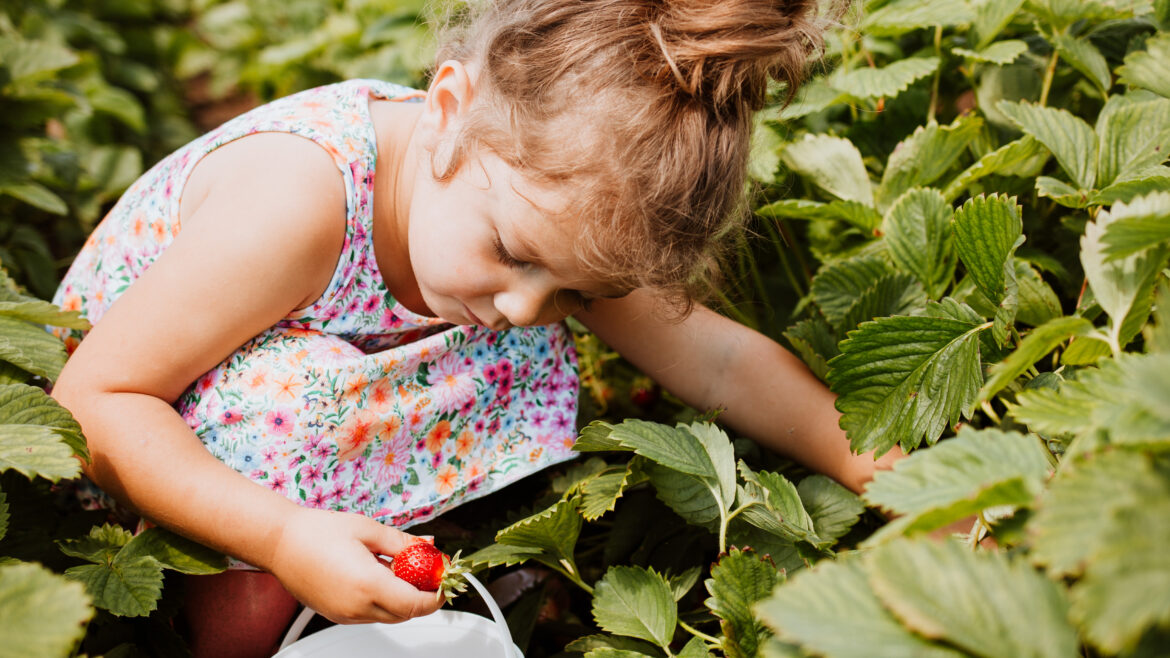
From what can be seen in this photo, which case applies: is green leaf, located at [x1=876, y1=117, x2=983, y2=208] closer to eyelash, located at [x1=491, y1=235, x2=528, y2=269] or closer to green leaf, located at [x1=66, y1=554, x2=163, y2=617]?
eyelash, located at [x1=491, y1=235, x2=528, y2=269]

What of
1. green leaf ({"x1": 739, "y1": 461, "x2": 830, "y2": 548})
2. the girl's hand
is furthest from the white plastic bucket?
green leaf ({"x1": 739, "y1": 461, "x2": 830, "y2": 548})

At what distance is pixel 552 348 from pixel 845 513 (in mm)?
465

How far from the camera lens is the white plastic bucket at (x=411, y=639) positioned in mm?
815

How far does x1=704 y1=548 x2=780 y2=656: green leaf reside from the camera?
2.39ft

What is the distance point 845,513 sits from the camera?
89 centimetres

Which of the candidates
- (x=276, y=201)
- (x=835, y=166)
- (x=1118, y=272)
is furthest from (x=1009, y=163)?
(x=276, y=201)

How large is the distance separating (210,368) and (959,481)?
0.75 metres

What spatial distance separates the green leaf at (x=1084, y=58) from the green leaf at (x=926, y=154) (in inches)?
5.1

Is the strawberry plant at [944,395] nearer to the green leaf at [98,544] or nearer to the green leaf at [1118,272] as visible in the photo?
the green leaf at [1118,272]

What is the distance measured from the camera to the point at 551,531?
0.83 meters

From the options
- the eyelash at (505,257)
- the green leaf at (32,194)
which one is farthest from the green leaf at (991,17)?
the green leaf at (32,194)

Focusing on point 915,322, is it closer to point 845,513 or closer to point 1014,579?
point 845,513

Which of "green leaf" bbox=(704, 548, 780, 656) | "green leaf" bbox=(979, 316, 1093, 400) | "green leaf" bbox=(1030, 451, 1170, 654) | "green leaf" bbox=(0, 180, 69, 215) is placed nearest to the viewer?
"green leaf" bbox=(1030, 451, 1170, 654)

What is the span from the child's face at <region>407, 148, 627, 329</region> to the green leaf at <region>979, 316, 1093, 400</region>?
374 millimetres
